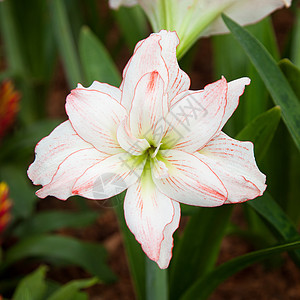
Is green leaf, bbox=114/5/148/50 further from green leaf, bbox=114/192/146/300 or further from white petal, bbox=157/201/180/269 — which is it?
white petal, bbox=157/201/180/269

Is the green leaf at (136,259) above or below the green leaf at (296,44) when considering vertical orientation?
below

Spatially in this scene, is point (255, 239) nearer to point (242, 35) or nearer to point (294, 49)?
point (294, 49)

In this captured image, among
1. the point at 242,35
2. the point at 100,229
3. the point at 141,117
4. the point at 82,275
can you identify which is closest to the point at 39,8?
the point at 100,229

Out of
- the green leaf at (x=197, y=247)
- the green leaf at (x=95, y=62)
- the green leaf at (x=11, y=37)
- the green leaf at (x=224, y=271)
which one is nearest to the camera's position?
the green leaf at (x=224, y=271)

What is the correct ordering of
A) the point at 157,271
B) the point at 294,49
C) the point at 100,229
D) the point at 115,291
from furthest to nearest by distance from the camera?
the point at 100,229, the point at 115,291, the point at 294,49, the point at 157,271

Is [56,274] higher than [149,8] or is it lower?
lower

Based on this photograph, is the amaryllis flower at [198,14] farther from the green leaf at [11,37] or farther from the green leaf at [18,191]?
the green leaf at [11,37]

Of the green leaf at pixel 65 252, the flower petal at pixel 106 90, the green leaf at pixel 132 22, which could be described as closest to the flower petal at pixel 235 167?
the flower petal at pixel 106 90

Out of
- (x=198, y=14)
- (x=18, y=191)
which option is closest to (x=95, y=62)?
(x=198, y=14)
